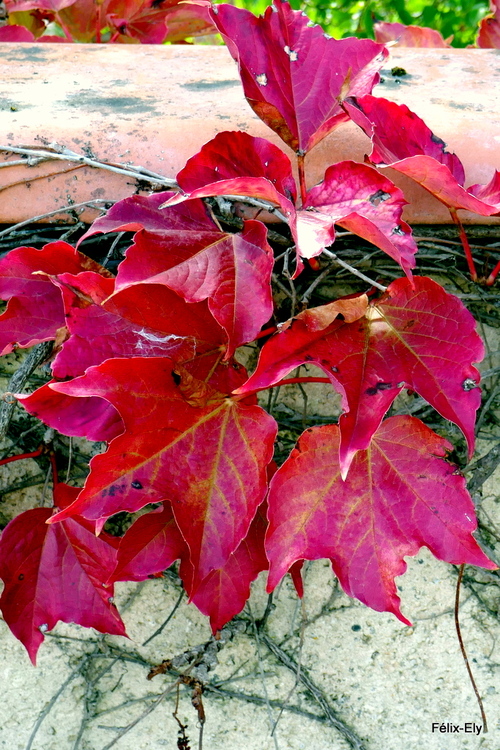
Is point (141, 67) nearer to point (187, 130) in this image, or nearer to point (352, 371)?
point (187, 130)

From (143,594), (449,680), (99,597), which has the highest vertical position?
(99,597)

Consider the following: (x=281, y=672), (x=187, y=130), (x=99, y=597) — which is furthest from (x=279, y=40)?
(x=281, y=672)

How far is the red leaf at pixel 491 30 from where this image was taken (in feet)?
4.22

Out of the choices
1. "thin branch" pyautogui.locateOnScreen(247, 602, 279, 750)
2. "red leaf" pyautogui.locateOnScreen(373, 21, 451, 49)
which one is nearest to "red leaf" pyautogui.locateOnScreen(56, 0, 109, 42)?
"red leaf" pyautogui.locateOnScreen(373, 21, 451, 49)

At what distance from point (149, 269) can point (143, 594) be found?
60cm

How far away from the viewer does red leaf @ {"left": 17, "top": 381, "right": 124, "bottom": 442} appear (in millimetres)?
647

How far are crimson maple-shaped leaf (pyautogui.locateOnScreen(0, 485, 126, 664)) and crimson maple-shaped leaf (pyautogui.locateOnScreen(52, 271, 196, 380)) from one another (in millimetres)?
274

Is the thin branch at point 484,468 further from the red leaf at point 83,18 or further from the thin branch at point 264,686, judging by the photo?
the red leaf at point 83,18

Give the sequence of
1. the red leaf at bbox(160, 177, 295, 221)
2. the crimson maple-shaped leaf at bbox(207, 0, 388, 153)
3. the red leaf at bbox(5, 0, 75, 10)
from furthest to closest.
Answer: the red leaf at bbox(5, 0, 75, 10) → the crimson maple-shaped leaf at bbox(207, 0, 388, 153) → the red leaf at bbox(160, 177, 295, 221)

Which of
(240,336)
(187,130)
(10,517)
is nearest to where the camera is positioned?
(240,336)

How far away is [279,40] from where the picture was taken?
0.66 meters

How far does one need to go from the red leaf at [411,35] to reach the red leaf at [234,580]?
1.15 metres

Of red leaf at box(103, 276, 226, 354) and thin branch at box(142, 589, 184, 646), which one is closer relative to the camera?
red leaf at box(103, 276, 226, 354)

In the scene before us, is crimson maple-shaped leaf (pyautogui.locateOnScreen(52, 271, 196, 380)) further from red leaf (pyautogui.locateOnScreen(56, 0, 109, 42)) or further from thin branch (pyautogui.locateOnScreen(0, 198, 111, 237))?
red leaf (pyautogui.locateOnScreen(56, 0, 109, 42))
